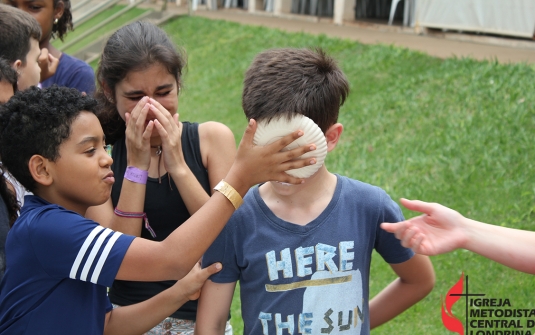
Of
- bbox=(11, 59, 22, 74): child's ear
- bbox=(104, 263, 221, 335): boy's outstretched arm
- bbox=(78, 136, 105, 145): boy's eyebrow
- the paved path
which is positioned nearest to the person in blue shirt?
bbox=(11, 59, 22, 74): child's ear

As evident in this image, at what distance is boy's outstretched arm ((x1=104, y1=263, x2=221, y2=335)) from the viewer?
2.11 metres

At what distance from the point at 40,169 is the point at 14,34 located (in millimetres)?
977

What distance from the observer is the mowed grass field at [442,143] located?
437 centimetres

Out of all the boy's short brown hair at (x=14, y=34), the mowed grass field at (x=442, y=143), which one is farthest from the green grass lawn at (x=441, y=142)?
the boy's short brown hair at (x=14, y=34)

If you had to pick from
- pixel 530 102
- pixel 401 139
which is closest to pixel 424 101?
pixel 401 139

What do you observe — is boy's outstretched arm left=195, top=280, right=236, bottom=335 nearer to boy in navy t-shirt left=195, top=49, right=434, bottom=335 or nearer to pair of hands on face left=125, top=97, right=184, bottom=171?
boy in navy t-shirt left=195, top=49, right=434, bottom=335

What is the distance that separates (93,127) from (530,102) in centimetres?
508

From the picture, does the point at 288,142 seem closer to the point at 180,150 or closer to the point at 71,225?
the point at 180,150

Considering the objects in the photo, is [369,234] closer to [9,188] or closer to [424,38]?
[9,188]

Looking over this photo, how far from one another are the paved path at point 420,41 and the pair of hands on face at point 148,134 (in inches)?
237

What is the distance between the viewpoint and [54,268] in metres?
1.85

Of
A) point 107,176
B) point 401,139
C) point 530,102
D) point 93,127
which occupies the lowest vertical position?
point 401,139

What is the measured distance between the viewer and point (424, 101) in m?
6.95

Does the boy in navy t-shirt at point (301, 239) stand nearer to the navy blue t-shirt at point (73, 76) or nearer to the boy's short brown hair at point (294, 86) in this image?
the boy's short brown hair at point (294, 86)
